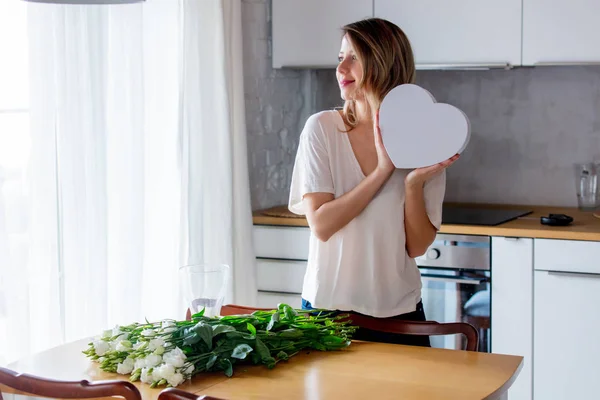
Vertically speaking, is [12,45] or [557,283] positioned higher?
[12,45]

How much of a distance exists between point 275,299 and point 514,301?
963 mm

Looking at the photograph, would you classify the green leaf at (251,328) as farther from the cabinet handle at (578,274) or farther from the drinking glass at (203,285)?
the cabinet handle at (578,274)

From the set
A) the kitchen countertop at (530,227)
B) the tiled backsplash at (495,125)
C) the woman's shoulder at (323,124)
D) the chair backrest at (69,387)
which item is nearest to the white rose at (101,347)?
the chair backrest at (69,387)

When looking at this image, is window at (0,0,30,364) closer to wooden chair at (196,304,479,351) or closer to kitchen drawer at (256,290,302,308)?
wooden chair at (196,304,479,351)

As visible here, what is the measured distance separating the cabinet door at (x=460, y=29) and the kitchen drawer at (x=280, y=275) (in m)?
0.95

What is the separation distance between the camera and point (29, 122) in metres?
2.44

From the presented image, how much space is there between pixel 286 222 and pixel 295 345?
5.24 ft

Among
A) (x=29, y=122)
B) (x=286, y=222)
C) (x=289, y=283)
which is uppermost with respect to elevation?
(x=29, y=122)

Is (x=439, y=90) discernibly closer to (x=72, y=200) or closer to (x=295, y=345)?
(x=72, y=200)

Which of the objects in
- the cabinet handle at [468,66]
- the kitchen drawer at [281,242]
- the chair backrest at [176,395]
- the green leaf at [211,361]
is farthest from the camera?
the kitchen drawer at [281,242]

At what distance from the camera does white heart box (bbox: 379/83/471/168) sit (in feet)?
7.61

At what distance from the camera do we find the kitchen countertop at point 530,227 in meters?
3.13

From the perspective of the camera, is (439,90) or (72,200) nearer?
(72,200)

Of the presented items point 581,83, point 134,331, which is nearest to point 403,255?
point 134,331
